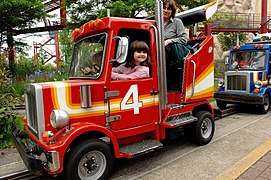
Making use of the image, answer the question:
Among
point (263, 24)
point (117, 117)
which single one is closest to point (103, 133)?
point (117, 117)

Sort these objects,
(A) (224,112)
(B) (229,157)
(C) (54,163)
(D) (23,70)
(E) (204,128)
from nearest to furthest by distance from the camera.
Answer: (C) (54,163) → (B) (229,157) → (E) (204,128) → (A) (224,112) → (D) (23,70)

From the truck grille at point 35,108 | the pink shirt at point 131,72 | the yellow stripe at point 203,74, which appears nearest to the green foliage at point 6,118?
the truck grille at point 35,108

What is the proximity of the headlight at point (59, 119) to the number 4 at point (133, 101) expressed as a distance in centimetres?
88

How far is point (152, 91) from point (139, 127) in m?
A: 0.61

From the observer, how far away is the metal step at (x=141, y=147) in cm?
363

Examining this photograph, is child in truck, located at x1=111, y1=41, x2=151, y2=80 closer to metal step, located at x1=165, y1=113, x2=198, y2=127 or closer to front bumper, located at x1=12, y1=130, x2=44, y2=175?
metal step, located at x1=165, y1=113, x2=198, y2=127

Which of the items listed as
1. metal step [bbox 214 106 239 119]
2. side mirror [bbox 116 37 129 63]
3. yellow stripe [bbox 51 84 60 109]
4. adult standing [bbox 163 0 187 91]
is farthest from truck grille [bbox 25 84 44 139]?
metal step [bbox 214 106 239 119]

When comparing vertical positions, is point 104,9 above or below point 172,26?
above

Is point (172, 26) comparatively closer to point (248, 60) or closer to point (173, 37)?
point (173, 37)

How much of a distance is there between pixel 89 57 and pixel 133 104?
3.31 feet

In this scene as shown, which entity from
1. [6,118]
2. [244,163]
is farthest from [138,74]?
[6,118]

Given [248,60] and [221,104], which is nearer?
[248,60]

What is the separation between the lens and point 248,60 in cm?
859

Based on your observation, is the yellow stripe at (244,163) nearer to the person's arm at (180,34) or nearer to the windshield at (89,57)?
the person's arm at (180,34)
